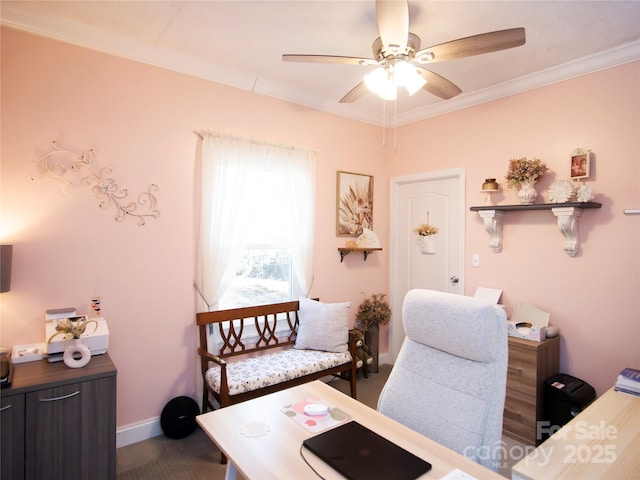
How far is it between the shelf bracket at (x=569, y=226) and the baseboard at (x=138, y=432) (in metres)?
3.30

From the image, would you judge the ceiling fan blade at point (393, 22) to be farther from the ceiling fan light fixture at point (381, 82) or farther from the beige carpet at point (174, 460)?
the beige carpet at point (174, 460)

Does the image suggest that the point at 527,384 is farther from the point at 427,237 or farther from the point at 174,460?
the point at 174,460

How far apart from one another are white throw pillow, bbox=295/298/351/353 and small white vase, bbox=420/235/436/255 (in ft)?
3.82

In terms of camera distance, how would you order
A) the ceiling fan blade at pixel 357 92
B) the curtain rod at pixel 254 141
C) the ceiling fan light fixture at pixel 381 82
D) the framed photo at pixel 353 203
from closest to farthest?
the ceiling fan light fixture at pixel 381 82, the ceiling fan blade at pixel 357 92, the curtain rod at pixel 254 141, the framed photo at pixel 353 203

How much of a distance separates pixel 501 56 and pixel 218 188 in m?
2.35

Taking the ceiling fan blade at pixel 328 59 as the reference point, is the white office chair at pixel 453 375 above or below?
below

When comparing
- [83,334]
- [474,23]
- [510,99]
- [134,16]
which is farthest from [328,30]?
[83,334]

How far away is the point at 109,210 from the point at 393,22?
213 cm

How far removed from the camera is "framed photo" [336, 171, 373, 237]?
3.78m

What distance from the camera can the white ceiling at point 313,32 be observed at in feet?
6.91

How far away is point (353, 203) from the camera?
12.7 feet

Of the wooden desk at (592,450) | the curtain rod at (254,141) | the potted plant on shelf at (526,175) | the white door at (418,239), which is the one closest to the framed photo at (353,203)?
the white door at (418,239)

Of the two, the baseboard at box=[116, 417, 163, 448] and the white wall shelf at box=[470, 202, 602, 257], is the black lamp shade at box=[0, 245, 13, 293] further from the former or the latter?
the white wall shelf at box=[470, 202, 602, 257]

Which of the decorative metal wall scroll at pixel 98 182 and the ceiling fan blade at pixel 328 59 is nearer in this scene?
the ceiling fan blade at pixel 328 59
